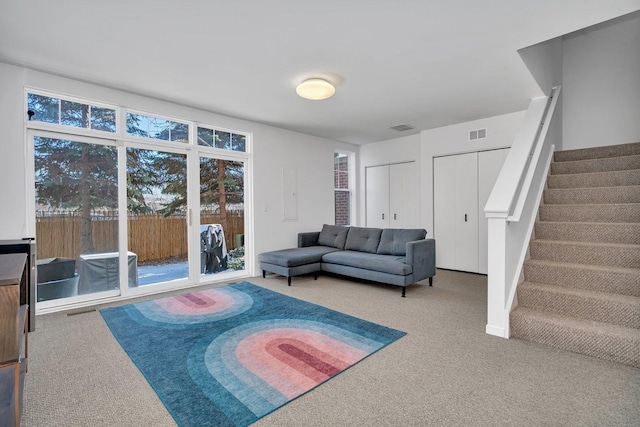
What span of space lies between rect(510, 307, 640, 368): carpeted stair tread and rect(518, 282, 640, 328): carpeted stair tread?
2.5 inches

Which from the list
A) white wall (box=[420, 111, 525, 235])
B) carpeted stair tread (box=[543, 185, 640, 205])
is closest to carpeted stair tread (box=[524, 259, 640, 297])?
carpeted stair tread (box=[543, 185, 640, 205])

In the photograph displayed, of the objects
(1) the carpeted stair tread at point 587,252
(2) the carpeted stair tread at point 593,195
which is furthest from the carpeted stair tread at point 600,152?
(1) the carpeted stair tread at point 587,252

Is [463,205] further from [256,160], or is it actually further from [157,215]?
[157,215]

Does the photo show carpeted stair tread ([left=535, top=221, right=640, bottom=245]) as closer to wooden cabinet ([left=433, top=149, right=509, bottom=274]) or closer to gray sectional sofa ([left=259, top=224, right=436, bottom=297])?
gray sectional sofa ([left=259, top=224, right=436, bottom=297])

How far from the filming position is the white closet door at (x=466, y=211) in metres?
5.16

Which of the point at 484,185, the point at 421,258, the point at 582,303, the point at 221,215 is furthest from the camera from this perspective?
the point at 484,185

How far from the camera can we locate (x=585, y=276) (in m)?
2.68

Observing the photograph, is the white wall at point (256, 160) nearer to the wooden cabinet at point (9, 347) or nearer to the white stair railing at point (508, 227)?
the wooden cabinet at point (9, 347)

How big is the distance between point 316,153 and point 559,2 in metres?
4.36

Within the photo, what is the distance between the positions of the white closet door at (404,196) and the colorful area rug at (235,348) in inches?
133

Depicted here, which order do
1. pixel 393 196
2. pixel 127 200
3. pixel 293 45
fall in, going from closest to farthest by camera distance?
pixel 293 45, pixel 127 200, pixel 393 196

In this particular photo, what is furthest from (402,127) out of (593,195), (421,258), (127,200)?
(127,200)

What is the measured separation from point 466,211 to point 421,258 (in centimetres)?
174

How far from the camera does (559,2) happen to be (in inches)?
88.4
